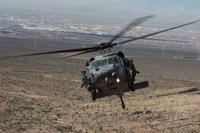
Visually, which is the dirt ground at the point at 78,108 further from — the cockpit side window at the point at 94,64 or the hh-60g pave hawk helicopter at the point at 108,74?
the cockpit side window at the point at 94,64

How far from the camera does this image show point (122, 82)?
30.5 m

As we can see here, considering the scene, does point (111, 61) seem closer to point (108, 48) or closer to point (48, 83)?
point (108, 48)

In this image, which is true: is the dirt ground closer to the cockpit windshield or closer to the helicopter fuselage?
the helicopter fuselage

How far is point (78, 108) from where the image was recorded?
55.5 metres

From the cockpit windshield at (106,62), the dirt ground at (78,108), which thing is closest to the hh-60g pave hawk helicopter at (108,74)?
the cockpit windshield at (106,62)

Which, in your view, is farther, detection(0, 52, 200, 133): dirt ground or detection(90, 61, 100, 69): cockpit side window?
detection(0, 52, 200, 133): dirt ground

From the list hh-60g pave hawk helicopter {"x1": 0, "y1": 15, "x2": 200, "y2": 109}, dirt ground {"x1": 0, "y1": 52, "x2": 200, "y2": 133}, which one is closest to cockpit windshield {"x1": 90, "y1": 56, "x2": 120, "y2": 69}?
hh-60g pave hawk helicopter {"x1": 0, "y1": 15, "x2": 200, "y2": 109}

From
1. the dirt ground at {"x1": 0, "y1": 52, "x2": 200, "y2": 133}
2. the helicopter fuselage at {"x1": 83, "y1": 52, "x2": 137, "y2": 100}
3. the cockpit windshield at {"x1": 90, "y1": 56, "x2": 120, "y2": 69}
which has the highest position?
the cockpit windshield at {"x1": 90, "y1": 56, "x2": 120, "y2": 69}

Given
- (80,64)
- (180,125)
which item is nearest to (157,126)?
(180,125)

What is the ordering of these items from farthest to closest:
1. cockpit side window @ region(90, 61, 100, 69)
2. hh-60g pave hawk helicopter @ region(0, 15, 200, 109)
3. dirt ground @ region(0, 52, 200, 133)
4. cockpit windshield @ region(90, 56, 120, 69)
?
dirt ground @ region(0, 52, 200, 133), cockpit side window @ region(90, 61, 100, 69), cockpit windshield @ region(90, 56, 120, 69), hh-60g pave hawk helicopter @ region(0, 15, 200, 109)

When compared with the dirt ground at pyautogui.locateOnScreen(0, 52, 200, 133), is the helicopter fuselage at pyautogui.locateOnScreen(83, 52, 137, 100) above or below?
above

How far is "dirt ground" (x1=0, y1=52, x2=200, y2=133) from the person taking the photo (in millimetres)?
44494

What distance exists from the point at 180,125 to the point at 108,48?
13428mm

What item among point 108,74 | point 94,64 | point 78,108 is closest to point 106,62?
point 94,64
